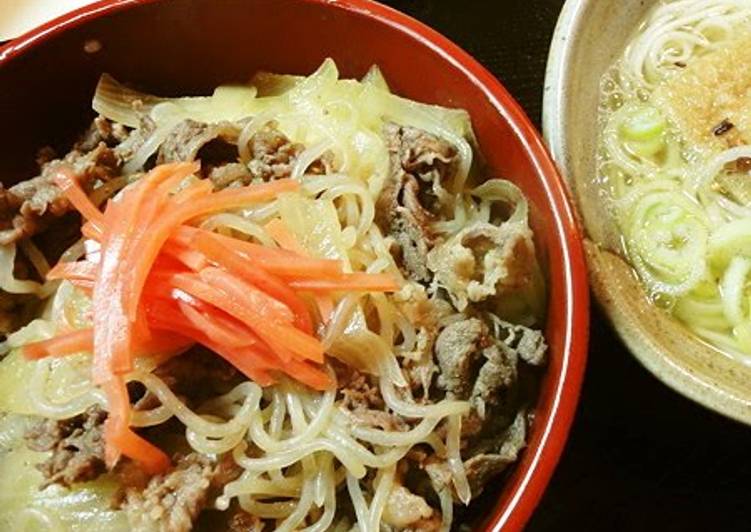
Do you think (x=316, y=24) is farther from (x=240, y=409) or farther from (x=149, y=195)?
(x=240, y=409)

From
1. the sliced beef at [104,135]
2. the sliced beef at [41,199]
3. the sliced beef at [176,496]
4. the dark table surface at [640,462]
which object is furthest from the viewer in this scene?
the dark table surface at [640,462]

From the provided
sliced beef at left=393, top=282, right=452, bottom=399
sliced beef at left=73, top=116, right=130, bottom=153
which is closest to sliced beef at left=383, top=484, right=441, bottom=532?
sliced beef at left=393, top=282, right=452, bottom=399

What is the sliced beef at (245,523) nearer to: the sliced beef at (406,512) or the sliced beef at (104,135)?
the sliced beef at (406,512)

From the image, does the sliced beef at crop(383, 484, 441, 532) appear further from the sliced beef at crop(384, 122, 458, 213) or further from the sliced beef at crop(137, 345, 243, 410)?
the sliced beef at crop(384, 122, 458, 213)

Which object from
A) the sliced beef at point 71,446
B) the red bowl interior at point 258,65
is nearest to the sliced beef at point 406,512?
the red bowl interior at point 258,65

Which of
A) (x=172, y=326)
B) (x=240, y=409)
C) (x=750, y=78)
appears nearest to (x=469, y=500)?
(x=240, y=409)

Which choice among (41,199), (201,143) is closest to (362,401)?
(201,143)

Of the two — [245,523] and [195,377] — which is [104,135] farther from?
[245,523]
